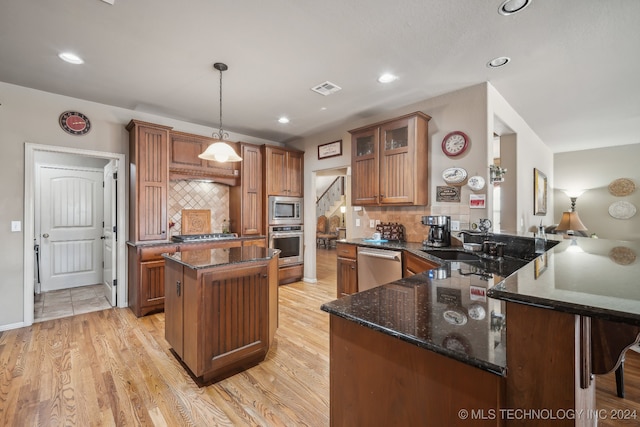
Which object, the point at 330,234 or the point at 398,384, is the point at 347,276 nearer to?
the point at 398,384

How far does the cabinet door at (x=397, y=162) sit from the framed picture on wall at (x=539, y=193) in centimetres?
273

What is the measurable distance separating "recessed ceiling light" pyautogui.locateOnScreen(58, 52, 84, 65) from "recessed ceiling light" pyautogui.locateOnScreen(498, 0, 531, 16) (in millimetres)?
3457

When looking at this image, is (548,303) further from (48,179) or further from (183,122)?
(48,179)

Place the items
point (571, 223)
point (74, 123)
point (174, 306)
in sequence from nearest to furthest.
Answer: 1. point (174, 306)
2. point (74, 123)
3. point (571, 223)

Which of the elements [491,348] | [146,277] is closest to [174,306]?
[146,277]

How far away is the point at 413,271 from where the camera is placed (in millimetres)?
2746

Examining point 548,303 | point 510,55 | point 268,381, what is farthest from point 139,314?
point 510,55

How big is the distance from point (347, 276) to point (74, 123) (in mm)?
3884

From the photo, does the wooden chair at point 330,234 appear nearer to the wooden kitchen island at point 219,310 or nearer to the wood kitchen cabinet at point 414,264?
the wood kitchen cabinet at point 414,264

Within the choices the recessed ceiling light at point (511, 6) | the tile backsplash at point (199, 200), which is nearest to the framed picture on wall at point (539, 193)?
the recessed ceiling light at point (511, 6)

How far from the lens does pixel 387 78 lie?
9.37ft

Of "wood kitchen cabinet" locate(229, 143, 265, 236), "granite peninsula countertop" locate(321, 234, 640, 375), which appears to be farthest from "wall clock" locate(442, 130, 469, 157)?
"wood kitchen cabinet" locate(229, 143, 265, 236)

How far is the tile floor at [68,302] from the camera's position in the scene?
3.40m

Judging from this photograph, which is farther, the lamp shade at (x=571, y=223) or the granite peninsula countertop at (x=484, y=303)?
the lamp shade at (x=571, y=223)
